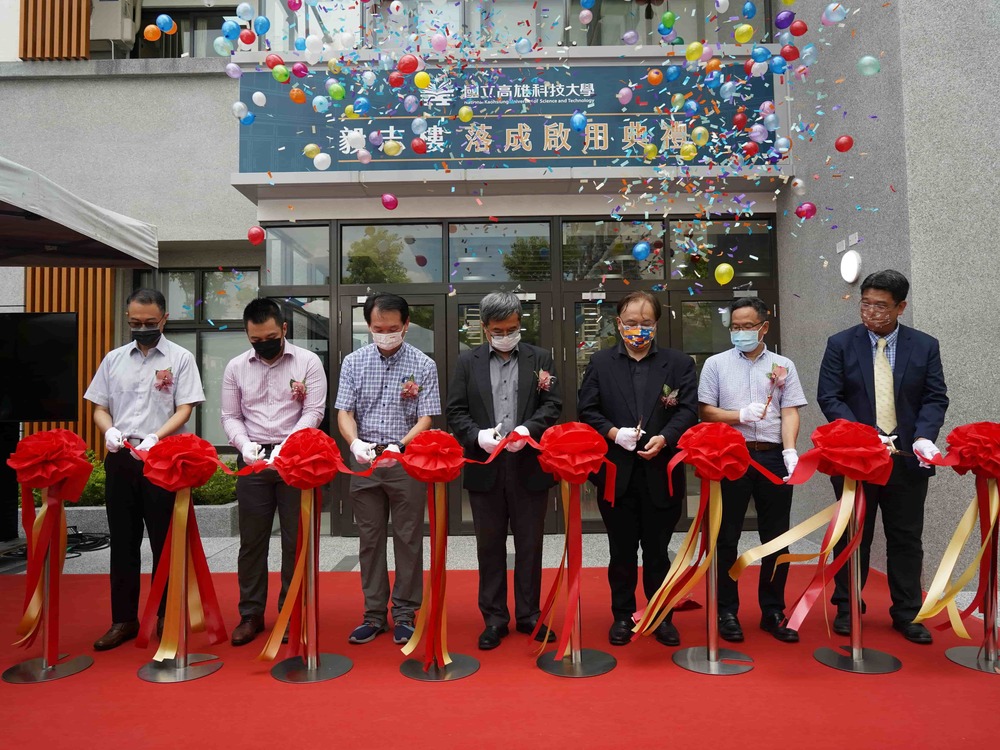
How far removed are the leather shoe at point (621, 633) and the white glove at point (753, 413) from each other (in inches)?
42.2

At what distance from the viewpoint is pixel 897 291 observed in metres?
3.12

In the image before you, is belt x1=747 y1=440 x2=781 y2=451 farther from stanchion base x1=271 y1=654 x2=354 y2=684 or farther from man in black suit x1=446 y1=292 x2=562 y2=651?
stanchion base x1=271 y1=654 x2=354 y2=684

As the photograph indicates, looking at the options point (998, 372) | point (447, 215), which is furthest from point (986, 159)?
point (447, 215)

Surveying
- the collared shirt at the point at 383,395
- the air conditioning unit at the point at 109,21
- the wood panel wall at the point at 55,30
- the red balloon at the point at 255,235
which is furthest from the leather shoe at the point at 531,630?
the air conditioning unit at the point at 109,21

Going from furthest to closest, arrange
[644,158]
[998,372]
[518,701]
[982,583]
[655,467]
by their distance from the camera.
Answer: [644,158], [998,372], [655,467], [982,583], [518,701]

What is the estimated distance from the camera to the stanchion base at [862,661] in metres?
2.65

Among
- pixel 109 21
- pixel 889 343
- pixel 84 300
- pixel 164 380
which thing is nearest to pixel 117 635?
pixel 164 380

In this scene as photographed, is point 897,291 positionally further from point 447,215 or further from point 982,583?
point 447,215

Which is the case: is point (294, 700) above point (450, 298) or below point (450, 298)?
below

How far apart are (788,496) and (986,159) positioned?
2.55m

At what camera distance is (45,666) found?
271 cm

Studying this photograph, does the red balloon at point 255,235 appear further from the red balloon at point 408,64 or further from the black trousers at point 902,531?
the black trousers at point 902,531

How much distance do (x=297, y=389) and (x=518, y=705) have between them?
67.4 inches

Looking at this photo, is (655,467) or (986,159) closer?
(655,467)
